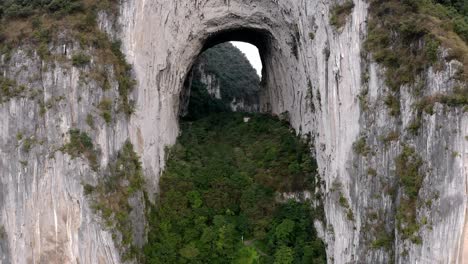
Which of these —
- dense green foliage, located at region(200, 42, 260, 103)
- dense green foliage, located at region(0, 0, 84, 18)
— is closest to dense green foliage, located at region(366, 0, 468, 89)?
dense green foliage, located at region(0, 0, 84, 18)

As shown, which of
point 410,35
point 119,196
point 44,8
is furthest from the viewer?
point 44,8

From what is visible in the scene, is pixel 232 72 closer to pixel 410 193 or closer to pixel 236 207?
pixel 236 207

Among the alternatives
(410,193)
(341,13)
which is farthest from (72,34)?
(410,193)

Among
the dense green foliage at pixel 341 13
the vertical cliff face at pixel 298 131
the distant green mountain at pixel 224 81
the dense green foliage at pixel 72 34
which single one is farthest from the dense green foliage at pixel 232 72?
the dense green foliage at pixel 341 13

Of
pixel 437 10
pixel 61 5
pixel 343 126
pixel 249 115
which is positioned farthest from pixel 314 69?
pixel 61 5

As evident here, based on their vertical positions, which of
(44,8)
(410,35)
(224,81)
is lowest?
(410,35)

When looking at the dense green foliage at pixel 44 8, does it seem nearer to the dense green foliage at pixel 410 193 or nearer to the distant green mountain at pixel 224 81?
the distant green mountain at pixel 224 81
